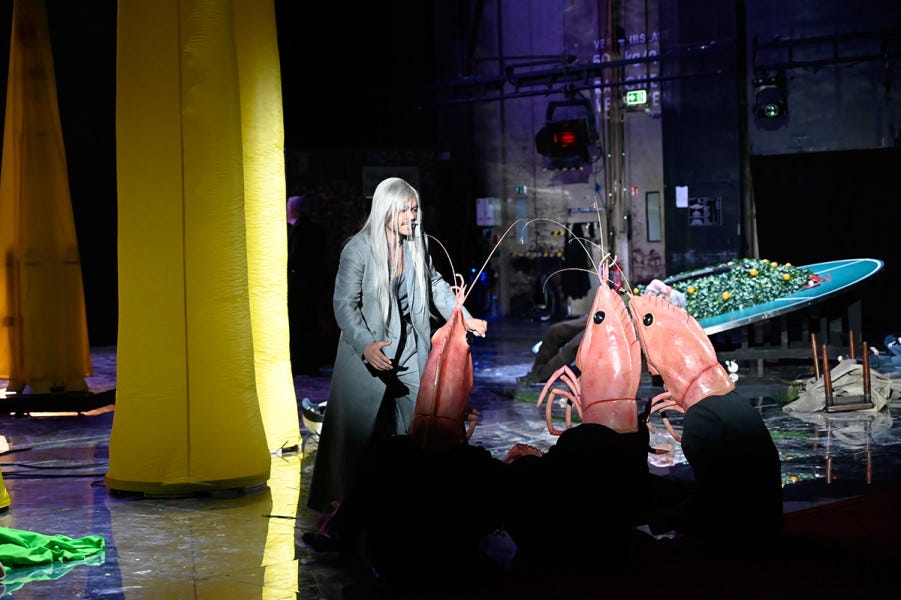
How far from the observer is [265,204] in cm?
712

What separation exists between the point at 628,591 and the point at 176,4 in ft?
12.6

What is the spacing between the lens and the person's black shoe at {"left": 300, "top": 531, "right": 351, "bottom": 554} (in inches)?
192

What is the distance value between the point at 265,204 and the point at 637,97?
1146cm

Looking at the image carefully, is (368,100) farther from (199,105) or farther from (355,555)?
(355,555)

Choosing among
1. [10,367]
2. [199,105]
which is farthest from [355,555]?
[10,367]

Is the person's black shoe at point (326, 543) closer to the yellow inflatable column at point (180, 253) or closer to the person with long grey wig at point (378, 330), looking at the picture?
the person with long grey wig at point (378, 330)

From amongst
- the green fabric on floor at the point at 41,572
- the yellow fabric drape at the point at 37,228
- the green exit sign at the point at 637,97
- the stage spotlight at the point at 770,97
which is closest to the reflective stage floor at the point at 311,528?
the green fabric on floor at the point at 41,572

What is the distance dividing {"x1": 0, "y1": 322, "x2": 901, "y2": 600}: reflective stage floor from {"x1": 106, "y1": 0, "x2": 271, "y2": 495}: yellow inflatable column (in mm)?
282

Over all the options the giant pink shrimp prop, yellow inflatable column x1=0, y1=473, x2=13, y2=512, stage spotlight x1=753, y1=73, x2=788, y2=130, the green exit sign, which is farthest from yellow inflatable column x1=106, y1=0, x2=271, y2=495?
the green exit sign

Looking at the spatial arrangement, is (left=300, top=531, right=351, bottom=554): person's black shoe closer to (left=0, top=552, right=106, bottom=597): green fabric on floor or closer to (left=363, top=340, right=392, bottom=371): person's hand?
(left=363, top=340, right=392, bottom=371): person's hand

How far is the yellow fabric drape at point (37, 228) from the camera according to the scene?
377 inches

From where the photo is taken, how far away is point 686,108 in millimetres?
15758

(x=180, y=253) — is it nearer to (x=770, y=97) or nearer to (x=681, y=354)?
(x=681, y=354)

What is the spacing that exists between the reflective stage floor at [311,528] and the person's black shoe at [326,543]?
49 mm
